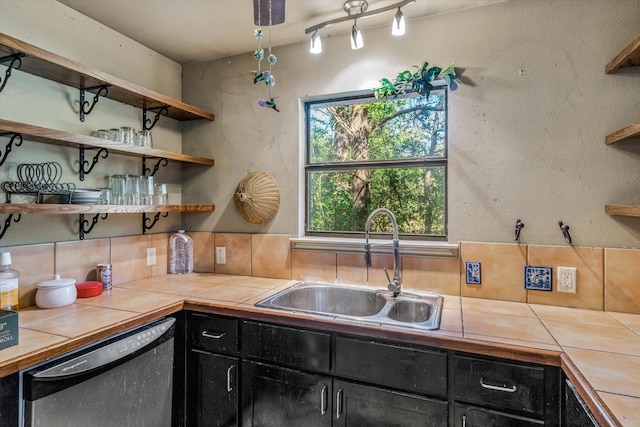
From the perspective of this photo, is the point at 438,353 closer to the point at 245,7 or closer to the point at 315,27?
the point at 315,27

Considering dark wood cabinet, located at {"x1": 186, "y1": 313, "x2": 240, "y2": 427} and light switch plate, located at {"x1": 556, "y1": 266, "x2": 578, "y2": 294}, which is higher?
light switch plate, located at {"x1": 556, "y1": 266, "x2": 578, "y2": 294}

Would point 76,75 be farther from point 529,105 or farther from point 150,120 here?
point 529,105

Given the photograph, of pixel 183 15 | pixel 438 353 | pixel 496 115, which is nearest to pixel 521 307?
pixel 438 353

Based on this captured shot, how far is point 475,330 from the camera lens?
126cm

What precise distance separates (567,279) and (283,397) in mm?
1387

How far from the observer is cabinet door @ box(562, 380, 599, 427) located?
0.90 metres

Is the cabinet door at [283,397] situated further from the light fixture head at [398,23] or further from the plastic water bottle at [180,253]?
the light fixture head at [398,23]

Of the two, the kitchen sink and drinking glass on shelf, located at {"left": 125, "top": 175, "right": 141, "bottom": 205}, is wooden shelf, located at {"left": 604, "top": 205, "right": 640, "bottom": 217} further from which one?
drinking glass on shelf, located at {"left": 125, "top": 175, "right": 141, "bottom": 205}

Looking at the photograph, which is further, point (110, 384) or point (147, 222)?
point (147, 222)

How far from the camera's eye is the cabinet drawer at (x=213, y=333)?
61.0 inches

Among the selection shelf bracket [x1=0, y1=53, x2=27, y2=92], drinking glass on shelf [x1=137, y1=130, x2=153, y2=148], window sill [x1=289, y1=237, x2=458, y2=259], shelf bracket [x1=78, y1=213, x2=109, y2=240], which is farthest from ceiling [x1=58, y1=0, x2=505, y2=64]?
window sill [x1=289, y1=237, x2=458, y2=259]

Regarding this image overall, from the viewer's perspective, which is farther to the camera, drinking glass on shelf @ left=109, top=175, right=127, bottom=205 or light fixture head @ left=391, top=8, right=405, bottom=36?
drinking glass on shelf @ left=109, top=175, right=127, bottom=205

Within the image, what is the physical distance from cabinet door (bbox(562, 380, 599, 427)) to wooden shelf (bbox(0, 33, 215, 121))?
7.25 feet

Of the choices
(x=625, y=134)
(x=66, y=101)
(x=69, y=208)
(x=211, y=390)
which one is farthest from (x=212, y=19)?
(x=625, y=134)
